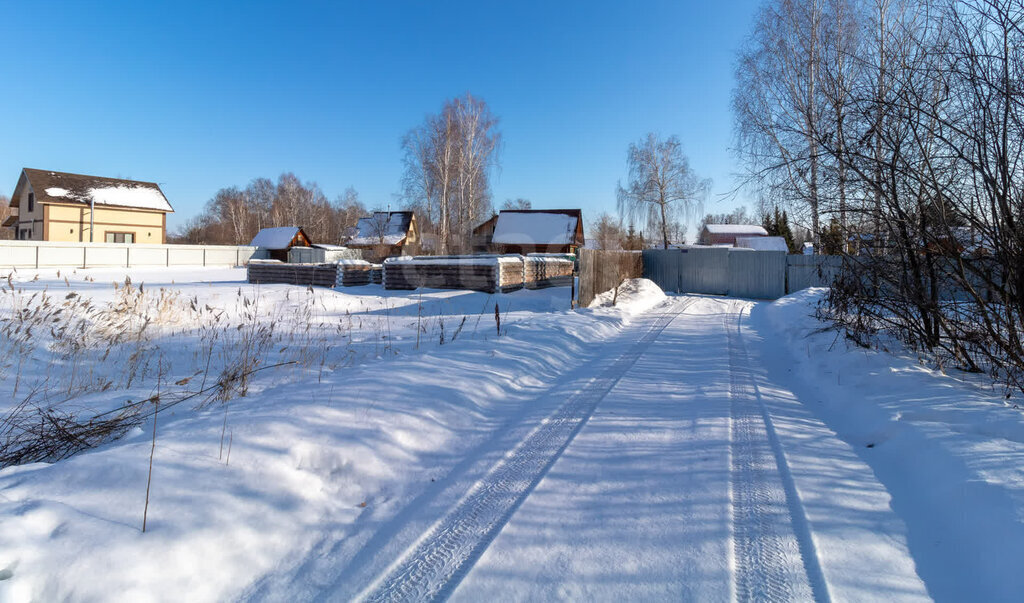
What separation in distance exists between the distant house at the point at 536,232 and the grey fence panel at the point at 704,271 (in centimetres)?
2203

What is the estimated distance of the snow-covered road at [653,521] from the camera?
8.09 feet

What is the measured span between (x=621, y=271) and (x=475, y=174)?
1870 cm

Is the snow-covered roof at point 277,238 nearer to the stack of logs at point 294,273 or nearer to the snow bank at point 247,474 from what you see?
the stack of logs at point 294,273

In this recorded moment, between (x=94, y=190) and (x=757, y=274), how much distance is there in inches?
1865

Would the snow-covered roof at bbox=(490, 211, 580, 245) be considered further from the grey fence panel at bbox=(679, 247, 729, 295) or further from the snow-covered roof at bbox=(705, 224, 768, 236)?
the grey fence panel at bbox=(679, 247, 729, 295)

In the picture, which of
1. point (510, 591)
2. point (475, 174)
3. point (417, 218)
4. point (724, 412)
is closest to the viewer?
point (510, 591)

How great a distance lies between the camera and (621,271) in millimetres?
19422

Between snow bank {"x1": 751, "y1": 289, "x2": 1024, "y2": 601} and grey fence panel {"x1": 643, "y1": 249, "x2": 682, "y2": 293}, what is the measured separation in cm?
1668

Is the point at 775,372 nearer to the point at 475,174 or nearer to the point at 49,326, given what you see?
the point at 49,326

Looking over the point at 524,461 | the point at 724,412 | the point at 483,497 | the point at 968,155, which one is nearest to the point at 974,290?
the point at 968,155

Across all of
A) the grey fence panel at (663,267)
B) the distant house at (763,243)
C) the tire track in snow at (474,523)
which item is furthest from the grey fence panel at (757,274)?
the distant house at (763,243)

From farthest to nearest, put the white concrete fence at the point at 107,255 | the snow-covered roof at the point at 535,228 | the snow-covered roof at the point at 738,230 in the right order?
the snow-covered roof at the point at 738,230
the snow-covered roof at the point at 535,228
the white concrete fence at the point at 107,255

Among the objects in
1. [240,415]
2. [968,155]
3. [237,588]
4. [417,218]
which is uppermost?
[417,218]

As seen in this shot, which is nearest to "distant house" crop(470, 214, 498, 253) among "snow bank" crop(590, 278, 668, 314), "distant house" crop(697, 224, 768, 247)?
"distant house" crop(697, 224, 768, 247)
